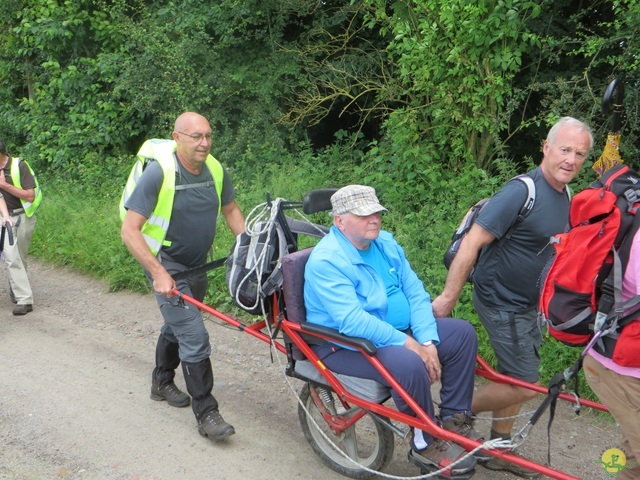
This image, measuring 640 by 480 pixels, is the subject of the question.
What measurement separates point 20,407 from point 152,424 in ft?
3.41

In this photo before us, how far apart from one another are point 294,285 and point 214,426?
1.21 meters

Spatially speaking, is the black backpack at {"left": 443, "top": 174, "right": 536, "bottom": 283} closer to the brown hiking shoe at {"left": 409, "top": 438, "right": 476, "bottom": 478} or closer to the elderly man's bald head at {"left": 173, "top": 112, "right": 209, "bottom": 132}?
the brown hiking shoe at {"left": 409, "top": 438, "right": 476, "bottom": 478}

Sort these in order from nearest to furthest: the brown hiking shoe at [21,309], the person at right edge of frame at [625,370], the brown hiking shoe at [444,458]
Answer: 1. the person at right edge of frame at [625,370]
2. the brown hiking shoe at [444,458]
3. the brown hiking shoe at [21,309]

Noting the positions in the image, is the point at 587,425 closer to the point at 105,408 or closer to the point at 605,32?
the point at 105,408

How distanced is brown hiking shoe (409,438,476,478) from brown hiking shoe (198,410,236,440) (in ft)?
4.20

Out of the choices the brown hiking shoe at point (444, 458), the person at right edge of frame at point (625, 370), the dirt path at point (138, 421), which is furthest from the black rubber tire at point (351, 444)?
the person at right edge of frame at point (625, 370)

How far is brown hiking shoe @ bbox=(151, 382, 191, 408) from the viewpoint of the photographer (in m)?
4.97

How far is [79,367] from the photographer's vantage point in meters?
5.69

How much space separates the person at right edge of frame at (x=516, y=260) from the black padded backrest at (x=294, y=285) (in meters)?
0.79

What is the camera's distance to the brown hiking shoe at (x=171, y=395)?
4.97 metres

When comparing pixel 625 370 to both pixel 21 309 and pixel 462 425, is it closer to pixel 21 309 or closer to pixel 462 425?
pixel 462 425

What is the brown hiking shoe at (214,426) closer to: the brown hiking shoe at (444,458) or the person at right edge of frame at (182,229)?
the person at right edge of frame at (182,229)

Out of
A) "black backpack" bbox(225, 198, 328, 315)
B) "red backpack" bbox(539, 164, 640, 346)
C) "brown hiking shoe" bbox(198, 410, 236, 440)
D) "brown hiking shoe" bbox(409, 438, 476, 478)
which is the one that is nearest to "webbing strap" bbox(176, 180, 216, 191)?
"black backpack" bbox(225, 198, 328, 315)

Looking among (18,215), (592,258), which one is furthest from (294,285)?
(18,215)
